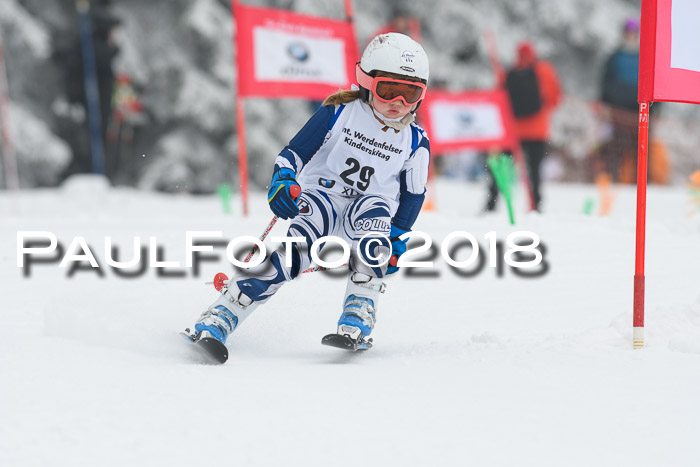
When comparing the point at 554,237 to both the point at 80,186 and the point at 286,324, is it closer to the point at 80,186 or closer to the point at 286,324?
the point at 286,324

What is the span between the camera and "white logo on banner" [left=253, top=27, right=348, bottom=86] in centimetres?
687

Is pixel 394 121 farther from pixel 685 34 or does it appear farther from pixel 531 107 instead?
pixel 531 107

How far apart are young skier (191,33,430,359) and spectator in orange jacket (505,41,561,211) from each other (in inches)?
181

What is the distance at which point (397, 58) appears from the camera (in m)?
3.11

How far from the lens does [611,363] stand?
2.64 metres

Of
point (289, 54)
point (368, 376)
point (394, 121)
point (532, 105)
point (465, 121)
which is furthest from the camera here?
point (465, 121)

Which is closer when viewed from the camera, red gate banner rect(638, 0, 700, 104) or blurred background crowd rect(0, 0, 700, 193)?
red gate banner rect(638, 0, 700, 104)

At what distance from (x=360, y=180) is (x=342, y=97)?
0.35m

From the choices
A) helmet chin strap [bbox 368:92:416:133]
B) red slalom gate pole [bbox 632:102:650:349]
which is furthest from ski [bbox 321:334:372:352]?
red slalom gate pole [bbox 632:102:650:349]

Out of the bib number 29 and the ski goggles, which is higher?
the ski goggles

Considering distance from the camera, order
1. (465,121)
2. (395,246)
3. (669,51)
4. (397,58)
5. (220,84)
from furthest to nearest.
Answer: (220,84)
(465,121)
(395,246)
(397,58)
(669,51)

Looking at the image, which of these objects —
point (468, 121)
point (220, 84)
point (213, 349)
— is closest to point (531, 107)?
point (468, 121)

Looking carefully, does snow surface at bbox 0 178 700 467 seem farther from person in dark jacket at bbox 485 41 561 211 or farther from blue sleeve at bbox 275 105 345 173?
person in dark jacket at bbox 485 41 561 211

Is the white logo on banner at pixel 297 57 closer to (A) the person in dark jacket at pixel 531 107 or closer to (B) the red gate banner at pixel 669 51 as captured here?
(A) the person in dark jacket at pixel 531 107
